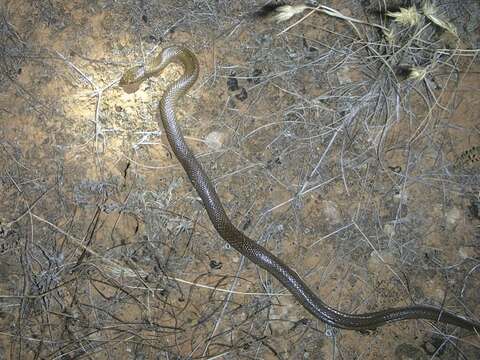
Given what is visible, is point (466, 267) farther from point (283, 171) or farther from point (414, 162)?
point (283, 171)

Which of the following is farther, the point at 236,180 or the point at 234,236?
the point at 236,180

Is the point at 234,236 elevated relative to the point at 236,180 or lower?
lower

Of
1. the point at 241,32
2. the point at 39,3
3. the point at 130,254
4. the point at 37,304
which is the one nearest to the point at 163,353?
the point at 130,254

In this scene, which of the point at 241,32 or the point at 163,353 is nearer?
the point at 163,353

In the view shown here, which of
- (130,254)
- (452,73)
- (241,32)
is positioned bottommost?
(452,73)
